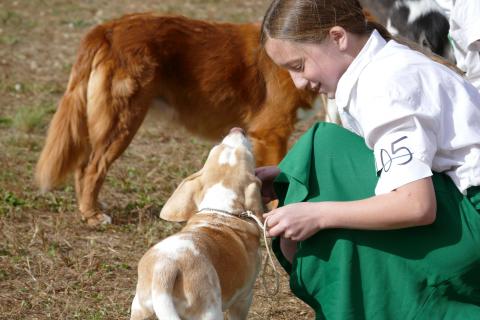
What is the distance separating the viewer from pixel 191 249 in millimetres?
2797

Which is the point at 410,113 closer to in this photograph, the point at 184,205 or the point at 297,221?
the point at 297,221

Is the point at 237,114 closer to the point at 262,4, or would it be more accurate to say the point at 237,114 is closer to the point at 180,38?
the point at 180,38

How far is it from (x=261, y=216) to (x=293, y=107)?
8.80ft

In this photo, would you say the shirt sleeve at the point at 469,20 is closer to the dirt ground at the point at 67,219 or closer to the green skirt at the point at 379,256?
the green skirt at the point at 379,256

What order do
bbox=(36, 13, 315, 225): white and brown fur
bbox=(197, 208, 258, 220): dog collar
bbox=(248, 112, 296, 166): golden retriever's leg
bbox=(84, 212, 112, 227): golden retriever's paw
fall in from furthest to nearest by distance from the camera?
bbox=(248, 112, 296, 166): golden retriever's leg → bbox=(36, 13, 315, 225): white and brown fur → bbox=(84, 212, 112, 227): golden retriever's paw → bbox=(197, 208, 258, 220): dog collar

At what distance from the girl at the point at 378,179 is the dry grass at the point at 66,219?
1.06m

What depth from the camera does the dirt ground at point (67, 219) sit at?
391 cm

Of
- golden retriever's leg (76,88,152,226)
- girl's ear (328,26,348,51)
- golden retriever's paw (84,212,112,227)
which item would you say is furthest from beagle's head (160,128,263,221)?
golden retriever's leg (76,88,152,226)

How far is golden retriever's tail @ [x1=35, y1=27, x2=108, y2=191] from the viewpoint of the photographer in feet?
17.4

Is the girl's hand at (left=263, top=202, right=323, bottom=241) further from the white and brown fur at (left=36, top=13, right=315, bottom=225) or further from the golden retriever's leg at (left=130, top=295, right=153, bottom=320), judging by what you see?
the white and brown fur at (left=36, top=13, right=315, bottom=225)

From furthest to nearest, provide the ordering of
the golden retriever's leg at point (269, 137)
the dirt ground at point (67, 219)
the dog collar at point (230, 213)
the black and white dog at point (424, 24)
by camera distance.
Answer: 1. the golden retriever's leg at point (269, 137)
2. the black and white dog at point (424, 24)
3. the dirt ground at point (67, 219)
4. the dog collar at point (230, 213)

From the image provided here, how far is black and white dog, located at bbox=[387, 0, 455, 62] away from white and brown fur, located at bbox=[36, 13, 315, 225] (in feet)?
3.43

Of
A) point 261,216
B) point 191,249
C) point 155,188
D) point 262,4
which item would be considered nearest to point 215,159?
point 261,216

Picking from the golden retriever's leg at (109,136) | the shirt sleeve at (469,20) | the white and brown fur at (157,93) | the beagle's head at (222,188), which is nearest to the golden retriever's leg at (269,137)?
the white and brown fur at (157,93)
